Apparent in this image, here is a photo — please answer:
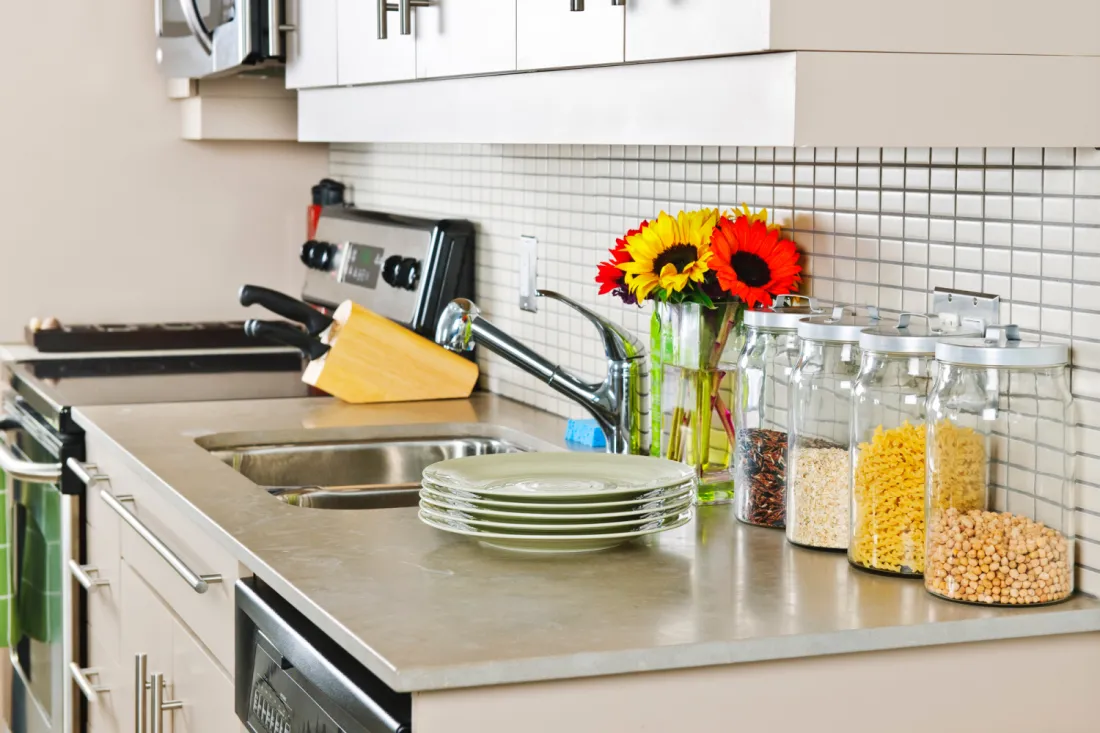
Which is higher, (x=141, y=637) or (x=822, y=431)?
(x=822, y=431)

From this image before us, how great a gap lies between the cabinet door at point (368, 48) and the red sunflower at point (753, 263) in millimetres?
512

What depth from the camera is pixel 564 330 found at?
2.32m

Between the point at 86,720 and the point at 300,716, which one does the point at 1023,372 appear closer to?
the point at 300,716

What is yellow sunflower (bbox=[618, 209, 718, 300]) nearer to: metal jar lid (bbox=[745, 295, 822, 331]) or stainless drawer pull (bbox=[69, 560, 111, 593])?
metal jar lid (bbox=[745, 295, 822, 331])

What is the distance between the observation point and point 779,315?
152 centimetres

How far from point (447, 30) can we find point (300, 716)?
86 centimetres

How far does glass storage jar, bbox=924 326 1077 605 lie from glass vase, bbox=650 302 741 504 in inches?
15.4

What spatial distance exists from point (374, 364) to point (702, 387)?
937mm

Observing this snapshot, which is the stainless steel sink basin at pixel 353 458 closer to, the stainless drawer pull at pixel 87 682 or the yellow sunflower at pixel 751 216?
the stainless drawer pull at pixel 87 682

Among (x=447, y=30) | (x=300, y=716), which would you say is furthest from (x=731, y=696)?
(x=447, y=30)

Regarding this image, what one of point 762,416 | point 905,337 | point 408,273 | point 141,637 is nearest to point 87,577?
point 141,637

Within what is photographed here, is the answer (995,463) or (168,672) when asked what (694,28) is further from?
(168,672)

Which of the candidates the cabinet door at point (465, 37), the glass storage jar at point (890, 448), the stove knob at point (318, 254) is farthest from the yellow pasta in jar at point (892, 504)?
the stove knob at point (318, 254)

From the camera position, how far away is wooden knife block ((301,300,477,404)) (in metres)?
2.44
